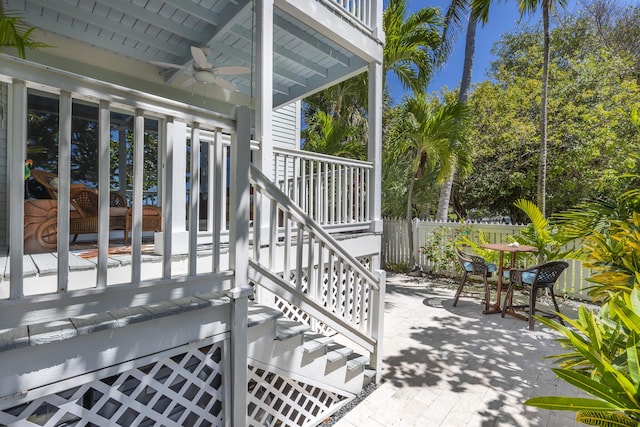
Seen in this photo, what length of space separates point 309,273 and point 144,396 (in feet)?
4.77

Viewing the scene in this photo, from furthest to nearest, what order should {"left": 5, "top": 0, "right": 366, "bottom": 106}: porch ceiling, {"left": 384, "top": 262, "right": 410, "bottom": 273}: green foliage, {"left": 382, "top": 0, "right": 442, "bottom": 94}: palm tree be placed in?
{"left": 384, "top": 262, "right": 410, "bottom": 273}: green foliage, {"left": 382, "top": 0, "right": 442, "bottom": 94}: palm tree, {"left": 5, "top": 0, "right": 366, "bottom": 106}: porch ceiling

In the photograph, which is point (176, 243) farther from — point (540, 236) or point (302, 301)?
point (540, 236)

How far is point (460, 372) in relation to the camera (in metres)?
3.61

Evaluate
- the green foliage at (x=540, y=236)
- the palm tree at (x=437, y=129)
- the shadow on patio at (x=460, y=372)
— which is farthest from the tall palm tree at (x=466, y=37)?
the shadow on patio at (x=460, y=372)

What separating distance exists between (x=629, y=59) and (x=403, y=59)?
9.24 metres

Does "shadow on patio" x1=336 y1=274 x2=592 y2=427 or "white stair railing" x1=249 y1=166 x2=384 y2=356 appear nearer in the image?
"white stair railing" x1=249 y1=166 x2=384 y2=356

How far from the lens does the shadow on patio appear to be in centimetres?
283

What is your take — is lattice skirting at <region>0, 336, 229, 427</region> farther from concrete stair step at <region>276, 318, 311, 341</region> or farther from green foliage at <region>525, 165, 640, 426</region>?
green foliage at <region>525, 165, 640, 426</region>

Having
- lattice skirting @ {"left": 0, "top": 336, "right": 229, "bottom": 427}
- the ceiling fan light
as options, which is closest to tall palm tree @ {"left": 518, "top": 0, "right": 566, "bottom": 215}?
the ceiling fan light

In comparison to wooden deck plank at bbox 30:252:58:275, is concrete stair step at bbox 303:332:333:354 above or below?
below

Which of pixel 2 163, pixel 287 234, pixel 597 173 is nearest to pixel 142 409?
pixel 287 234

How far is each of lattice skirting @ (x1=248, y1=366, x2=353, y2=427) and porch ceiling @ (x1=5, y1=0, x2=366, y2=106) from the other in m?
3.53

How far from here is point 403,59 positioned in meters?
7.79

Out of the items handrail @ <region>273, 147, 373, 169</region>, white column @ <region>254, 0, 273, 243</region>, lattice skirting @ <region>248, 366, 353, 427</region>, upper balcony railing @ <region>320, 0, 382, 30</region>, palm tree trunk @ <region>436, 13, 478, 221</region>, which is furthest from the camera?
palm tree trunk @ <region>436, 13, 478, 221</region>
